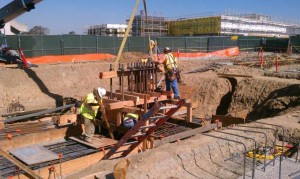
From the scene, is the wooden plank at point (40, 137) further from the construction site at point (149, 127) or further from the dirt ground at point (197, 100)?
the dirt ground at point (197, 100)

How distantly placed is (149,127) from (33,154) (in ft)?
9.65

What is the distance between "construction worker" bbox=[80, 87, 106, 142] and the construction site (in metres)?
0.04

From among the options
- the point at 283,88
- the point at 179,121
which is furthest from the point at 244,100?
the point at 179,121

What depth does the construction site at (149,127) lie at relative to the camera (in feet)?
20.2

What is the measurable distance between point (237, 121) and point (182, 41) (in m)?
20.8

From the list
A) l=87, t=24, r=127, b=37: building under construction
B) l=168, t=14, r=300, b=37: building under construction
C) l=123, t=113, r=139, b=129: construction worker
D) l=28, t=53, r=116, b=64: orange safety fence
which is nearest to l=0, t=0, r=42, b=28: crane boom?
l=123, t=113, r=139, b=129: construction worker

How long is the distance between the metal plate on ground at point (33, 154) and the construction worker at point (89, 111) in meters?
1.10

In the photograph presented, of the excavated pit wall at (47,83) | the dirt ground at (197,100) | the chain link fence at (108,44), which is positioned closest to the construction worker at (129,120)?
the dirt ground at (197,100)

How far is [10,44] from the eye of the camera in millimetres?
21062

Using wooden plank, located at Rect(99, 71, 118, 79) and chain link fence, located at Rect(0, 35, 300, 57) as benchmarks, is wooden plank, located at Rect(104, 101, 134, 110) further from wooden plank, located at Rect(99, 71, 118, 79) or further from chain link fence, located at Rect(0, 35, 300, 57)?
chain link fence, located at Rect(0, 35, 300, 57)

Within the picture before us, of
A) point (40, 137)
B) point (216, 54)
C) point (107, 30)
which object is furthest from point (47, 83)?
point (107, 30)

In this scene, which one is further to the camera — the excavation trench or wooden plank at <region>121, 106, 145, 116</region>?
wooden plank at <region>121, 106, 145, 116</region>

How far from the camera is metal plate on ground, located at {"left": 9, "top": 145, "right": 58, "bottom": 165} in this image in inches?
291

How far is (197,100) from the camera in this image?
1462 centimetres
